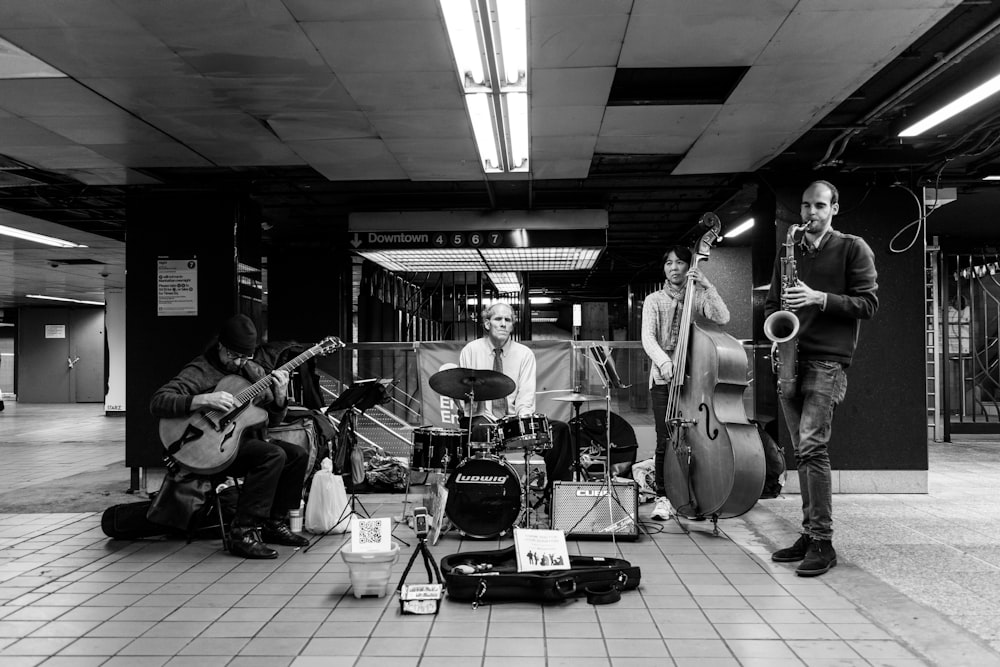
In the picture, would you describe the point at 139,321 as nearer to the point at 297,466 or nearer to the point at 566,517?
the point at 297,466

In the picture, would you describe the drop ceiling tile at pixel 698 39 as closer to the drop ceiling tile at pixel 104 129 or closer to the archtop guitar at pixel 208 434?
the archtop guitar at pixel 208 434

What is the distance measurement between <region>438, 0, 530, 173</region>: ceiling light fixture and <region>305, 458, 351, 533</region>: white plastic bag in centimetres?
257

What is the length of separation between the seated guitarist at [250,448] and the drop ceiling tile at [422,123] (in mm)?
1593

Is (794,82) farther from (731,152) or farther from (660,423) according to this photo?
(660,423)

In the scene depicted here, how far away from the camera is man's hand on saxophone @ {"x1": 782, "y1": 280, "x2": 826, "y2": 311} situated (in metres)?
3.84

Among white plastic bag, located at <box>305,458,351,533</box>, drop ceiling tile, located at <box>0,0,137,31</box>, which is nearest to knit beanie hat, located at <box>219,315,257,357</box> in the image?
white plastic bag, located at <box>305,458,351,533</box>

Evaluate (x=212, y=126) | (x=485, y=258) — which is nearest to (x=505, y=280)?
(x=485, y=258)

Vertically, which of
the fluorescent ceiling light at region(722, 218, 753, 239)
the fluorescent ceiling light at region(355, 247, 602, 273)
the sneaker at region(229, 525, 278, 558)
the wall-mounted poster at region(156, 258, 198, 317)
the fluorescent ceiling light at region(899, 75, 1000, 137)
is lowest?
the sneaker at region(229, 525, 278, 558)

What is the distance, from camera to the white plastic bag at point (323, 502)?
16.9ft

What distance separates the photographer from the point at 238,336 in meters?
4.91

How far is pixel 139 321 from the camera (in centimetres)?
688

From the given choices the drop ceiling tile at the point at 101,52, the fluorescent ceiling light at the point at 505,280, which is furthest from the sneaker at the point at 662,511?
the fluorescent ceiling light at the point at 505,280

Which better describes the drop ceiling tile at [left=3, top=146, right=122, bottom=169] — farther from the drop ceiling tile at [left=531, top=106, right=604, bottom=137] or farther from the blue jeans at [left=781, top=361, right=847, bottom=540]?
the blue jeans at [left=781, top=361, right=847, bottom=540]

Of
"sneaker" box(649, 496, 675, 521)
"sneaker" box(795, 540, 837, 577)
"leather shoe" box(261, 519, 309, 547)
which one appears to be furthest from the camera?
"sneaker" box(649, 496, 675, 521)
